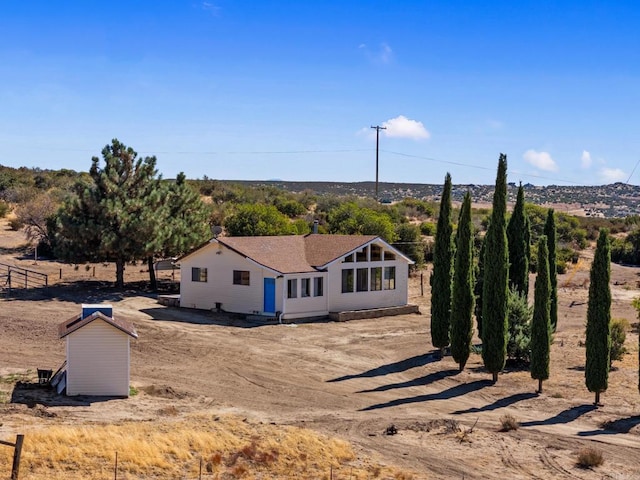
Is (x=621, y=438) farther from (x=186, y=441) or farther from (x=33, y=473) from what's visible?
(x=33, y=473)

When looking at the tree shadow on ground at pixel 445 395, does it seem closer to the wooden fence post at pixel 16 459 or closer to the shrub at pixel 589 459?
the shrub at pixel 589 459

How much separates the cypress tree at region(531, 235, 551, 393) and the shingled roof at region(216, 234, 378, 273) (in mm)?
13459

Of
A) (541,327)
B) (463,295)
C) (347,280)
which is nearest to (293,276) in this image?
(347,280)

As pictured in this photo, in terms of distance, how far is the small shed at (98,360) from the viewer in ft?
71.5

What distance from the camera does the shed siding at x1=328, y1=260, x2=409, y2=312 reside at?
38125 mm

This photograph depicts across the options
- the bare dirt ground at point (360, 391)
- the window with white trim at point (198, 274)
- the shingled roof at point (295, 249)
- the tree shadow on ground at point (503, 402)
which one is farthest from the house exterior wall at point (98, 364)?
the window with white trim at point (198, 274)

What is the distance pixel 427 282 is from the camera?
51.5 metres

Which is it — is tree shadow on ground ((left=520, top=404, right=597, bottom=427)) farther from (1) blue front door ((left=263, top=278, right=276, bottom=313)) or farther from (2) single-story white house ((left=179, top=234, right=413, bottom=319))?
(1) blue front door ((left=263, top=278, right=276, bottom=313))

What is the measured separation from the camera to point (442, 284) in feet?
96.2

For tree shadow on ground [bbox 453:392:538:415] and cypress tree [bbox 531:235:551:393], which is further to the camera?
cypress tree [bbox 531:235:551:393]

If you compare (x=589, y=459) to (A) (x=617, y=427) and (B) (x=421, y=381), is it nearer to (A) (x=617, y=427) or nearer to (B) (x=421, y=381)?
(A) (x=617, y=427)

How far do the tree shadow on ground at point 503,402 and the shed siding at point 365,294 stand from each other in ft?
48.0

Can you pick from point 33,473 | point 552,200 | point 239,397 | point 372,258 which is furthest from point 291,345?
point 552,200

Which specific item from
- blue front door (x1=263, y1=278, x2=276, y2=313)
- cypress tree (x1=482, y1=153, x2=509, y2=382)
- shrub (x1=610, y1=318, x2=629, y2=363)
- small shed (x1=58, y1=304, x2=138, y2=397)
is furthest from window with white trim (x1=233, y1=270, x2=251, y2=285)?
shrub (x1=610, y1=318, x2=629, y2=363)
